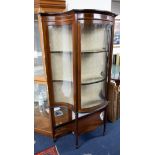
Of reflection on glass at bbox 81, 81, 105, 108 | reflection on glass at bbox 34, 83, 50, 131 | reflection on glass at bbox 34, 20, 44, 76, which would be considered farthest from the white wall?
reflection on glass at bbox 34, 83, 50, 131

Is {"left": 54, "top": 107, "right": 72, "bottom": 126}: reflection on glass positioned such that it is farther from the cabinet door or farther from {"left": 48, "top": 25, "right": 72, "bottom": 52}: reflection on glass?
{"left": 48, "top": 25, "right": 72, "bottom": 52}: reflection on glass

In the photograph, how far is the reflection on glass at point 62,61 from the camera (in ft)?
6.03

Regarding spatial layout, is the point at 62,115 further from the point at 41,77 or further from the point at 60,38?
the point at 60,38

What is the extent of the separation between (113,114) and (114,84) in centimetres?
47

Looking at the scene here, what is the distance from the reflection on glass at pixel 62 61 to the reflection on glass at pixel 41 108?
28 cm

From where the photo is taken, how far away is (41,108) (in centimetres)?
243

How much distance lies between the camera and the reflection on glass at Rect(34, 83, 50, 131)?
225cm

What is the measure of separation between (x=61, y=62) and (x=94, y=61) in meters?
0.39

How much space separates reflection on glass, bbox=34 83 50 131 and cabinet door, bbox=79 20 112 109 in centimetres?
60

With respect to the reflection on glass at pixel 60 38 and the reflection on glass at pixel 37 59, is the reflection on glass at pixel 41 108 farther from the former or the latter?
the reflection on glass at pixel 60 38

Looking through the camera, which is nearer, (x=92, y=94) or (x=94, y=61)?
(x=94, y=61)
